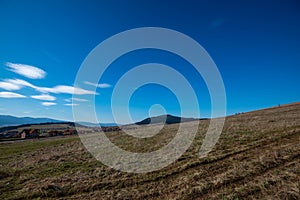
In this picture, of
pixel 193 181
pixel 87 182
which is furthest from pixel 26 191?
pixel 193 181

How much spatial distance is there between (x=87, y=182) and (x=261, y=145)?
12.2 meters

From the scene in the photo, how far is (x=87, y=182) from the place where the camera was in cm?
964

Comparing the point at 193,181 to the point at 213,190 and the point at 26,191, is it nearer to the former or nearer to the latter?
the point at 213,190

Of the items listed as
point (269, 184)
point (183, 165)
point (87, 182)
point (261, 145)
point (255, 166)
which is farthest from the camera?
point (261, 145)

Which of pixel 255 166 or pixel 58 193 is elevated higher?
pixel 255 166

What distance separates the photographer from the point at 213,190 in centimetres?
705

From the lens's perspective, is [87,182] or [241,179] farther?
[87,182]

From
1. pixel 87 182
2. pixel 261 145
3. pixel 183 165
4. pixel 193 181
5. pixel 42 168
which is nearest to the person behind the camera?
pixel 193 181

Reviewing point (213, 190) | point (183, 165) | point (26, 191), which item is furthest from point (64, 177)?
point (213, 190)

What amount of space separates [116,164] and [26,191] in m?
5.49

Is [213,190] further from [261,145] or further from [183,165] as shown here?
[261,145]

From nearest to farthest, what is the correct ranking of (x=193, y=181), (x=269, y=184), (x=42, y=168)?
(x=269, y=184)
(x=193, y=181)
(x=42, y=168)

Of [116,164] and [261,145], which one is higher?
[261,145]

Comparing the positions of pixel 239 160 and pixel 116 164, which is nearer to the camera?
pixel 239 160
